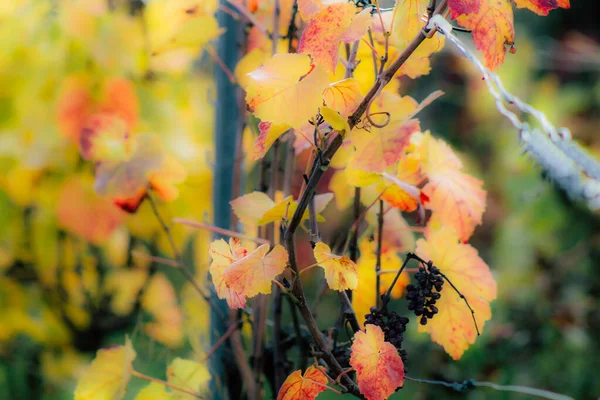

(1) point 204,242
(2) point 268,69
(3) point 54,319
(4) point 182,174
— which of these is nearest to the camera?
(2) point 268,69

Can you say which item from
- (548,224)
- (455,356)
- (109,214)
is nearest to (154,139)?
(455,356)

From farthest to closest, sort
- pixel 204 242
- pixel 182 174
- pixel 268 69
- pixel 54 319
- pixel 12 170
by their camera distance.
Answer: pixel 54 319 → pixel 204 242 → pixel 12 170 → pixel 182 174 → pixel 268 69

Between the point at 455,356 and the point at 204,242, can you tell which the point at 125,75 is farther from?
the point at 455,356

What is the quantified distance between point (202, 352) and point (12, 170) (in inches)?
32.2

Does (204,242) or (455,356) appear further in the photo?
(204,242)

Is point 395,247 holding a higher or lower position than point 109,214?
higher

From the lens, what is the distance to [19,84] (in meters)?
1.29

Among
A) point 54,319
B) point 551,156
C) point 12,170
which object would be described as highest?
point 551,156

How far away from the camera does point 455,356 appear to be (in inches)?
18.7

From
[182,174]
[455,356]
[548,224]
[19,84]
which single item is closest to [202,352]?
[182,174]

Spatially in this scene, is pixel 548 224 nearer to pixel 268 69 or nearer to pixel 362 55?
pixel 362 55

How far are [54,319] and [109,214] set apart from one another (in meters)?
0.54

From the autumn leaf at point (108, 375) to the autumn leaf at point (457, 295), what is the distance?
291 mm

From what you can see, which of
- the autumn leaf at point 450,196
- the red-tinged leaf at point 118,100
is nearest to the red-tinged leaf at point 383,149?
the autumn leaf at point 450,196
